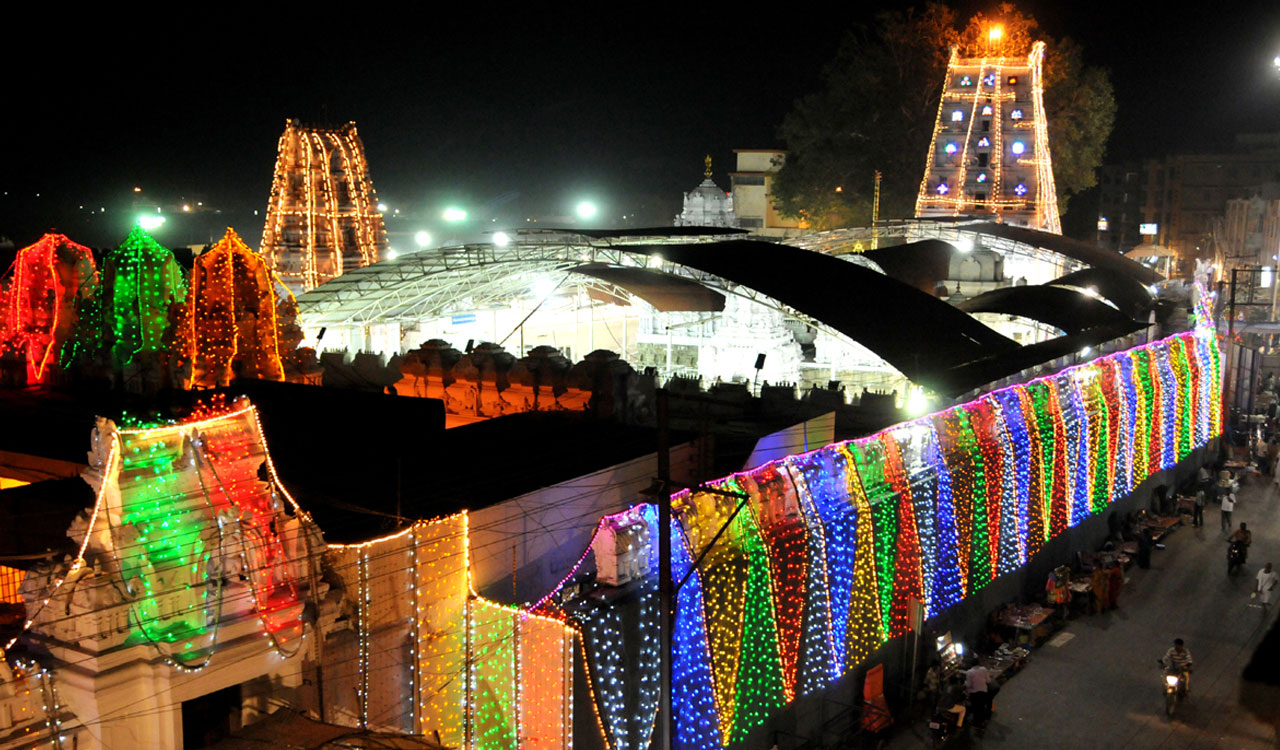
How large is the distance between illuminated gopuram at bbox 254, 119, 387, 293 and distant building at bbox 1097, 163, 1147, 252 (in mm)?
54949

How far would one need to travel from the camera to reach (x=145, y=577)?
23.8 feet

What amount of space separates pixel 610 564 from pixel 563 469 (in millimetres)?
1789

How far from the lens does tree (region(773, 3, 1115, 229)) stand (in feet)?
149

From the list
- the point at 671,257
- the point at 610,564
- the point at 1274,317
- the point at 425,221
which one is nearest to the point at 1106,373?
the point at 671,257

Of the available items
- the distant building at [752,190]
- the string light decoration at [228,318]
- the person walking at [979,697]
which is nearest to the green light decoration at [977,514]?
the person walking at [979,697]

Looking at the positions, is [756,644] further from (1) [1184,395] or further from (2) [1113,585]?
(1) [1184,395]

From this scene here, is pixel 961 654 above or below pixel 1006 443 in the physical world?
below

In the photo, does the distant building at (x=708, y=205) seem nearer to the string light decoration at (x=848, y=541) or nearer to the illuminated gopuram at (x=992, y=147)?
the illuminated gopuram at (x=992, y=147)

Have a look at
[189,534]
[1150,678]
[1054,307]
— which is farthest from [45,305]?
[1054,307]

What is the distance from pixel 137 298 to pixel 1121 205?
74.1 metres

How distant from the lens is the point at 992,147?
1487 inches

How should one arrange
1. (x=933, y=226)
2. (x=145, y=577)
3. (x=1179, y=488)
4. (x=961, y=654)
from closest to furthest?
(x=145, y=577) → (x=961, y=654) → (x=1179, y=488) → (x=933, y=226)

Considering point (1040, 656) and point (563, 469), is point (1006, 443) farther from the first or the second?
point (563, 469)

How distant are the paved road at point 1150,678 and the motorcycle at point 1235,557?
6.7 inches
